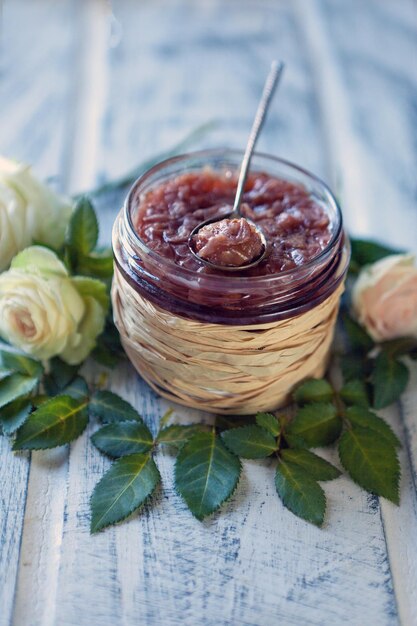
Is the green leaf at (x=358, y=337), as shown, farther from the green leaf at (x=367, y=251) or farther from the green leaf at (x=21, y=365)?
the green leaf at (x=21, y=365)

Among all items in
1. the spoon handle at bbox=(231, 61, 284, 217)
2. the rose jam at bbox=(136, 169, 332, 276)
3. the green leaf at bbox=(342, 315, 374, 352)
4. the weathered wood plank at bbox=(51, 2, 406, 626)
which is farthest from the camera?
the green leaf at bbox=(342, 315, 374, 352)

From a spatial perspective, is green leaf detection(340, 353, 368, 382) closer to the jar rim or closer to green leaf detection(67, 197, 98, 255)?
the jar rim

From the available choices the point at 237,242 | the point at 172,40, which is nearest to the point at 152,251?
the point at 237,242

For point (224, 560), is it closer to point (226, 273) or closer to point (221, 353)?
point (221, 353)

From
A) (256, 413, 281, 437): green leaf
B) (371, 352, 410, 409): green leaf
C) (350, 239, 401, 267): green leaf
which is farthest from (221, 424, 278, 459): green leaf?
(350, 239, 401, 267): green leaf

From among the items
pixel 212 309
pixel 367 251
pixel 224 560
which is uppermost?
pixel 212 309

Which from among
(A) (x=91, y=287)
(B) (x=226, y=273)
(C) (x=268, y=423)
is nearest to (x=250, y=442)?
(C) (x=268, y=423)
